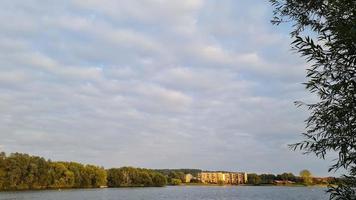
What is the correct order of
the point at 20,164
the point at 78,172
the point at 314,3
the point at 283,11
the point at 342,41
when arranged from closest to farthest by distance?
the point at 342,41 < the point at 314,3 < the point at 283,11 < the point at 20,164 < the point at 78,172

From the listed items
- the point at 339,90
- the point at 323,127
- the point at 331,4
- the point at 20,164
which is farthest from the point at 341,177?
the point at 20,164

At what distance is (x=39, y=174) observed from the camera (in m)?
158

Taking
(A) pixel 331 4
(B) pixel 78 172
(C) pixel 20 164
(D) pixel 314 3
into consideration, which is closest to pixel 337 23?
(A) pixel 331 4

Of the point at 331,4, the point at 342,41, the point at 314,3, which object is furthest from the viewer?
the point at 314,3

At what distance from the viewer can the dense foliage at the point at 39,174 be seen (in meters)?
149

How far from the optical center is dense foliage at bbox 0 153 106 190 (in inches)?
5881

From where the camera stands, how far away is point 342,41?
592cm

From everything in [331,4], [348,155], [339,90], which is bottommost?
[348,155]

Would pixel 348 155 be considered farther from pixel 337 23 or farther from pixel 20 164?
pixel 20 164

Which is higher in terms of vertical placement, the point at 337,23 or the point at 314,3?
the point at 314,3

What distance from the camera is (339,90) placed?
6.21 meters

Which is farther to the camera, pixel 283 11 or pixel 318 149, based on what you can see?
pixel 283 11

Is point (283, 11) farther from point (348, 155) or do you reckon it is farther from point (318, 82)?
point (348, 155)

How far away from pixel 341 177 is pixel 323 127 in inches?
32.7
